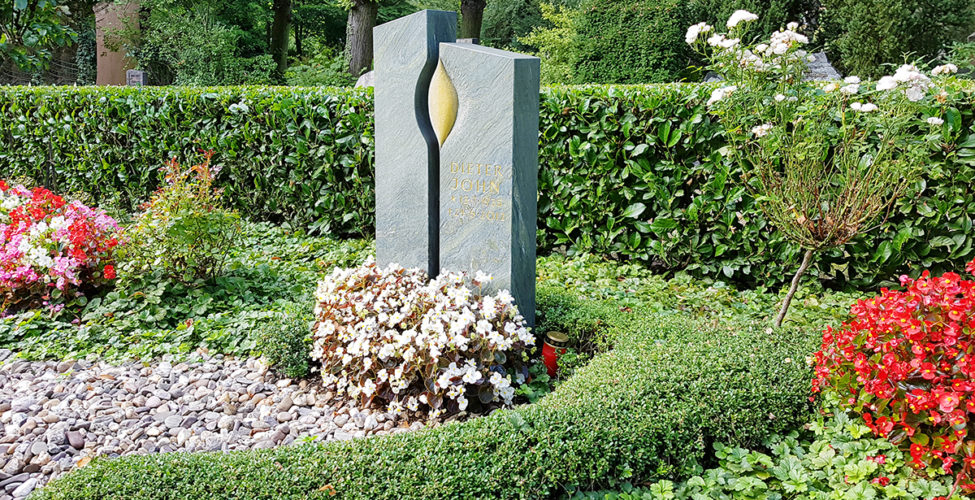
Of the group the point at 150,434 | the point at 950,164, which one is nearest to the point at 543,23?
the point at 950,164

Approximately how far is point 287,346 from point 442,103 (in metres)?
1.68

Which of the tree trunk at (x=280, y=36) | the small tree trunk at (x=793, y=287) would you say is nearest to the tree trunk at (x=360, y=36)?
the tree trunk at (x=280, y=36)

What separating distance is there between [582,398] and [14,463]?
2.55m

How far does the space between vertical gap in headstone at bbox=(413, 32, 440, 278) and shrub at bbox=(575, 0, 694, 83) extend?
26.4ft

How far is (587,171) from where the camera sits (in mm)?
5930

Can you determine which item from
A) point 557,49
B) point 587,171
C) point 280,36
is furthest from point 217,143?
point 280,36

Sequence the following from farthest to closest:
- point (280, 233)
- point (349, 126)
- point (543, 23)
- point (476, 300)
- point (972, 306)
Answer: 1. point (543, 23)
2. point (280, 233)
3. point (349, 126)
4. point (476, 300)
5. point (972, 306)

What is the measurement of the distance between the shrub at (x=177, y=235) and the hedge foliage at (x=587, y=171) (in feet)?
6.21

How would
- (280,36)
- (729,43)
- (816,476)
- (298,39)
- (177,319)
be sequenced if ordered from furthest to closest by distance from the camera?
(298,39)
(280,36)
(177,319)
(729,43)
(816,476)

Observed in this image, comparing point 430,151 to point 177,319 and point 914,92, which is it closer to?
point 177,319

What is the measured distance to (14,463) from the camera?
3090 mm

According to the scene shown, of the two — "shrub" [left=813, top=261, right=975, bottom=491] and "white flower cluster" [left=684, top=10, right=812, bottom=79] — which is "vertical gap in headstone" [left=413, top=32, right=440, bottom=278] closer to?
"white flower cluster" [left=684, top=10, right=812, bottom=79]

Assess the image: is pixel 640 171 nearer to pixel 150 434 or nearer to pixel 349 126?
pixel 349 126

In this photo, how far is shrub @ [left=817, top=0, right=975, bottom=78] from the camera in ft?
39.4
